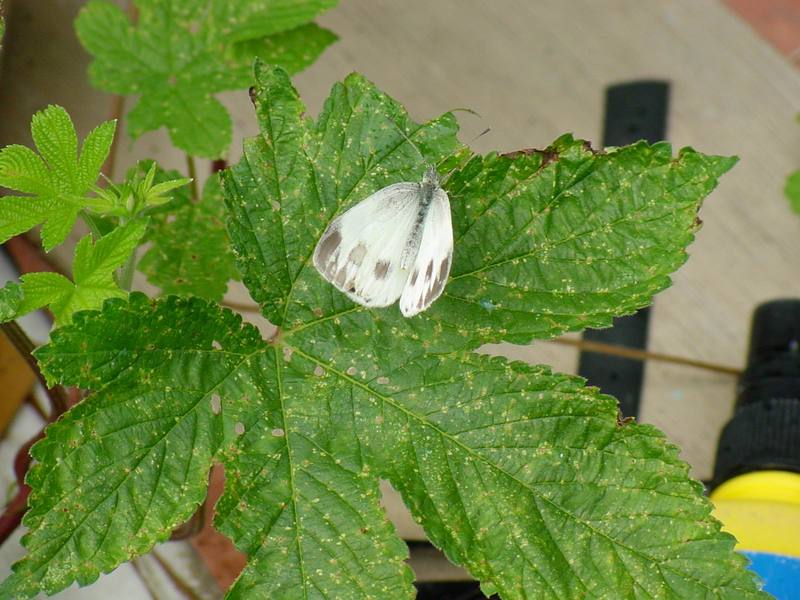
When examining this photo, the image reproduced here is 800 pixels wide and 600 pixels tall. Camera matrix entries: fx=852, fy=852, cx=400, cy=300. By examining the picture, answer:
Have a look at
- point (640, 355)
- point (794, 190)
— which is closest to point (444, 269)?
point (640, 355)

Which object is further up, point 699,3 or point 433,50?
point 699,3

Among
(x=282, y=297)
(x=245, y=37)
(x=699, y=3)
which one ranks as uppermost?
(x=699, y=3)

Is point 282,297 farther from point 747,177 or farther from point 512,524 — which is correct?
point 747,177

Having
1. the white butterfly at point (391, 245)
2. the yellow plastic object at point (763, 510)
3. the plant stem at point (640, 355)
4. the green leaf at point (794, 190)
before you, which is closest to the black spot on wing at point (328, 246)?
the white butterfly at point (391, 245)

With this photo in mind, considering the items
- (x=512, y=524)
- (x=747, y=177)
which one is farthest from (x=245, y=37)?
(x=747, y=177)

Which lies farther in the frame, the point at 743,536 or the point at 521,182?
the point at 743,536

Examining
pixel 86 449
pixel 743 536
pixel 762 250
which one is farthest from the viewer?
pixel 762 250
